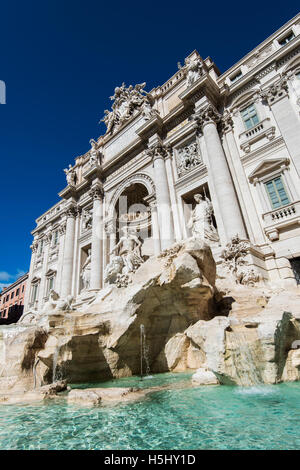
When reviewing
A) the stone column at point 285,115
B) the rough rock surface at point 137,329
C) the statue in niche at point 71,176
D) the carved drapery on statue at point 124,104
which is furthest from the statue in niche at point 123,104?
the rough rock surface at point 137,329

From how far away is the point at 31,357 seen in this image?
596 centimetres

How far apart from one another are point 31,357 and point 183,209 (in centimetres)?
1114

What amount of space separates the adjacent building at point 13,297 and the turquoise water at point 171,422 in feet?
119

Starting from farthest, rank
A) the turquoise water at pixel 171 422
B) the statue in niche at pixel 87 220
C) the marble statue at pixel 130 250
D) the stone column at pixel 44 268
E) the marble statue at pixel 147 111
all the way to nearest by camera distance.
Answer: the stone column at pixel 44 268, the statue in niche at pixel 87 220, the marble statue at pixel 147 111, the marble statue at pixel 130 250, the turquoise water at pixel 171 422

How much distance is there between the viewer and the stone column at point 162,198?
14.1m

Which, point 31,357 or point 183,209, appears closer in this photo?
point 31,357

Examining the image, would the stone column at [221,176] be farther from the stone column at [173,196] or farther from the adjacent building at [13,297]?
the adjacent building at [13,297]

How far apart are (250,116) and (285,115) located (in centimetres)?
210

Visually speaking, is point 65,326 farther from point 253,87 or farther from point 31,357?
point 253,87

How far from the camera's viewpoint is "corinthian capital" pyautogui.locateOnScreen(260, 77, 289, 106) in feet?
42.7

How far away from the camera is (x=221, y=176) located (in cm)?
1281

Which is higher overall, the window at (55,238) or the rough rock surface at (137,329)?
the window at (55,238)
